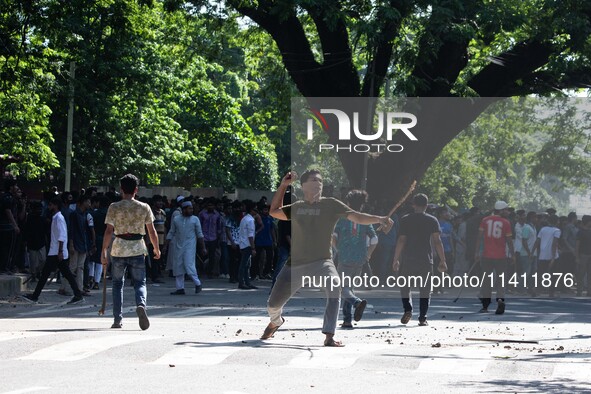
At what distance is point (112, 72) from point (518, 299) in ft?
70.5

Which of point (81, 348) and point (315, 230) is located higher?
point (315, 230)

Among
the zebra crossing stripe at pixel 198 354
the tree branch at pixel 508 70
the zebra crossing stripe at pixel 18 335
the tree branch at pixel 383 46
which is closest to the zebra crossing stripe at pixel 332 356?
the zebra crossing stripe at pixel 198 354

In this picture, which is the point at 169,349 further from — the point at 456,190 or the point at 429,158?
the point at 456,190

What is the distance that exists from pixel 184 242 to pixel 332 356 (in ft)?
36.5

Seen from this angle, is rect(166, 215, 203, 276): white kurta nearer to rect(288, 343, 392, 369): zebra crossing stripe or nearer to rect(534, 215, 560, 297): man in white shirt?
rect(534, 215, 560, 297): man in white shirt

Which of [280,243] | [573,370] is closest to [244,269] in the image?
[280,243]

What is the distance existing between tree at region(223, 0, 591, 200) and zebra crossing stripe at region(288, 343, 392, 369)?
42.4ft

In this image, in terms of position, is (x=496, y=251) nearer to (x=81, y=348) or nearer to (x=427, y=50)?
(x=427, y=50)

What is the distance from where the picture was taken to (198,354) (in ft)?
37.4

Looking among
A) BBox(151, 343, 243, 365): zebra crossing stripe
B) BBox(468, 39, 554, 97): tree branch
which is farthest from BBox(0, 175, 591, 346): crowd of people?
BBox(468, 39, 554, 97): tree branch

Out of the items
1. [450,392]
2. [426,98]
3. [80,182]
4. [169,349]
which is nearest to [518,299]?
[426,98]

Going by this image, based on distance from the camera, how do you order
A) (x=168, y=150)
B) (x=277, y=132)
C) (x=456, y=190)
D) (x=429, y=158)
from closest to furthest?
1. (x=429, y=158)
2. (x=277, y=132)
3. (x=168, y=150)
4. (x=456, y=190)

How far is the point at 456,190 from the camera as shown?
5525 cm

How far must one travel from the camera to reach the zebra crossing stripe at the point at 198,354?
10.8m
